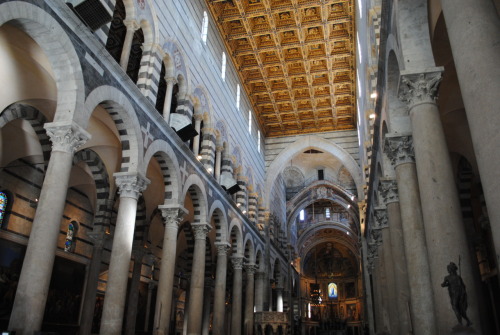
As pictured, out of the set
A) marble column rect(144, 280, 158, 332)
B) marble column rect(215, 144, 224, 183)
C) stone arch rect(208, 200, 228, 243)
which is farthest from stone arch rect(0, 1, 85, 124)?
marble column rect(144, 280, 158, 332)

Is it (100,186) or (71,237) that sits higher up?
(100,186)

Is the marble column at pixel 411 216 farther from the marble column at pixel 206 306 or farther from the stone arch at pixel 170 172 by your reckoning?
the marble column at pixel 206 306

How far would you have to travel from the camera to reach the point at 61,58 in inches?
326

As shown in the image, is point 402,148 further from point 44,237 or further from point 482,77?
point 44,237

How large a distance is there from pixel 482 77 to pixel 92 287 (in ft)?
38.5

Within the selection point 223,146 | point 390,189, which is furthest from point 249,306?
point 390,189

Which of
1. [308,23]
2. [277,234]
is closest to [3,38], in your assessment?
[308,23]

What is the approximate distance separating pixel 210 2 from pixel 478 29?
1531 centimetres

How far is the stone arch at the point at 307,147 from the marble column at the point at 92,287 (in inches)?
552

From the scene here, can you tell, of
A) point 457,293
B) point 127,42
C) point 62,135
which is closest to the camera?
point 457,293

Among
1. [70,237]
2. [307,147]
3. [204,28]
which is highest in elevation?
[307,147]

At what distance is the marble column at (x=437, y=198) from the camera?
249 inches

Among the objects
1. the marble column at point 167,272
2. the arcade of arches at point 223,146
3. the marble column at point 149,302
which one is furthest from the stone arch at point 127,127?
the marble column at point 149,302

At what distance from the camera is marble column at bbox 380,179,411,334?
1084 cm
